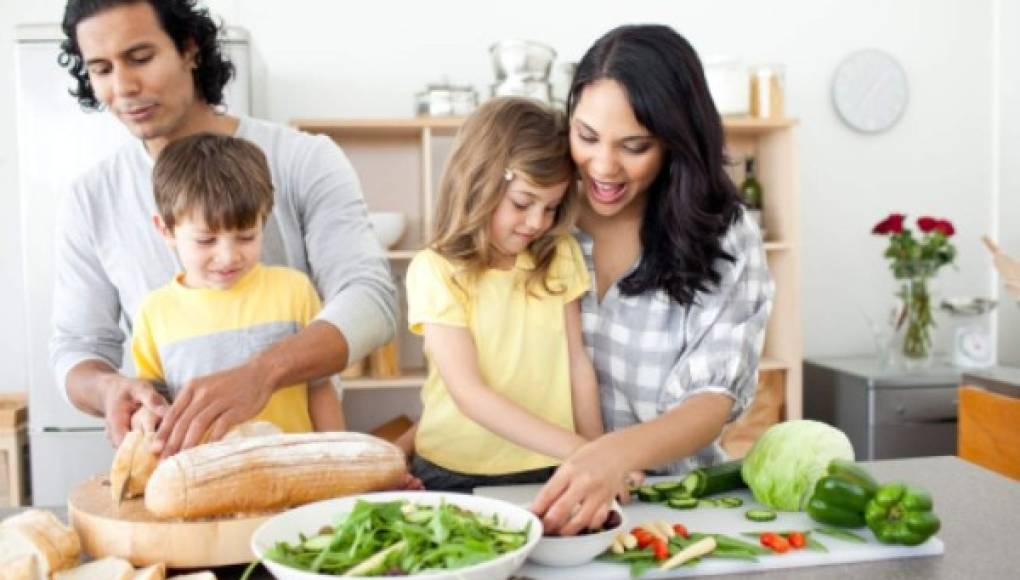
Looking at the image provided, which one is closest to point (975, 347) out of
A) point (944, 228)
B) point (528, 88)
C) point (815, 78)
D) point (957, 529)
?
point (944, 228)

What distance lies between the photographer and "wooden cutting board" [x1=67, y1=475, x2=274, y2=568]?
1.13 m

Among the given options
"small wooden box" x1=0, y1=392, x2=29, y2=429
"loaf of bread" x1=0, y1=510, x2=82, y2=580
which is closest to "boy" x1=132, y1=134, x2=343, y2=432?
"loaf of bread" x1=0, y1=510, x2=82, y2=580

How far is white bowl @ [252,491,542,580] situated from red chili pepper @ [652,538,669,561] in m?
0.17

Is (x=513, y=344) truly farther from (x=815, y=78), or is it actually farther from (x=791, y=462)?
(x=815, y=78)

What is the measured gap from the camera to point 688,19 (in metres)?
4.16

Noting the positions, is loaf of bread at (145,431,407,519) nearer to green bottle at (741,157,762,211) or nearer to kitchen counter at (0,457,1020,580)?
kitchen counter at (0,457,1020,580)

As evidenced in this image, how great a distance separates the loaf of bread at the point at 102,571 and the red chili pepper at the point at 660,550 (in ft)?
2.03

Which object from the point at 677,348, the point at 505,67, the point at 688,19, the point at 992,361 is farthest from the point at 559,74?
the point at 677,348

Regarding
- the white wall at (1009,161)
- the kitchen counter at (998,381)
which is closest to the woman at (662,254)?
the kitchen counter at (998,381)

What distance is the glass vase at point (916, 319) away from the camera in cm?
381

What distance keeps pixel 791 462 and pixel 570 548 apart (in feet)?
1.45

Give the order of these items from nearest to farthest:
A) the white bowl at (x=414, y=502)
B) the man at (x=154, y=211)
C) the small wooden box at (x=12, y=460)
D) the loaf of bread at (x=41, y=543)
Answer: the white bowl at (x=414, y=502) < the loaf of bread at (x=41, y=543) < the man at (x=154, y=211) < the small wooden box at (x=12, y=460)

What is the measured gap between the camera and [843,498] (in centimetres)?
127

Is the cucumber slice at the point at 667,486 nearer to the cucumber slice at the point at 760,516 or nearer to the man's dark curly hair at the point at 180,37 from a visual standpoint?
the cucumber slice at the point at 760,516
